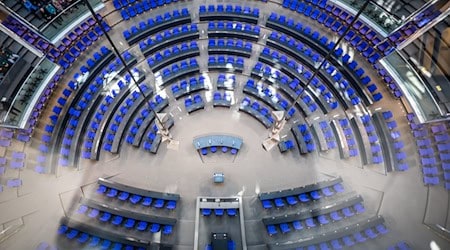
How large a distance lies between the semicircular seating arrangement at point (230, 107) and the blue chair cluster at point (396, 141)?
7 cm

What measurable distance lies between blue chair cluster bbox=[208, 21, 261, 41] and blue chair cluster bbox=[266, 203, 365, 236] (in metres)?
13.6

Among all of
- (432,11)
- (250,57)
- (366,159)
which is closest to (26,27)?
(250,57)

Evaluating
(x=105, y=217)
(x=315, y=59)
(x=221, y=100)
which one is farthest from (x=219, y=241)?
(x=315, y=59)

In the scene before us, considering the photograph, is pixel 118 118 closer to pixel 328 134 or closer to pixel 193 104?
pixel 193 104

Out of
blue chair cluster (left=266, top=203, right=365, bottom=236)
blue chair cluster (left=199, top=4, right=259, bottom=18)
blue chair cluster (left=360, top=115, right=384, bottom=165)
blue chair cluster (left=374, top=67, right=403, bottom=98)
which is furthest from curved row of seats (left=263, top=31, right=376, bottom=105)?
blue chair cluster (left=266, top=203, right=365, bottom=236)

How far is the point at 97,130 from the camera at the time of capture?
22484 millimetres

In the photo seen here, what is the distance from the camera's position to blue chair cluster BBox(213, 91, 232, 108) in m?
23.4

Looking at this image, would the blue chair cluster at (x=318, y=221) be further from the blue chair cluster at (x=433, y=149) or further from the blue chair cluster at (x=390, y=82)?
the blue chair cluster at (x=390, y=82)

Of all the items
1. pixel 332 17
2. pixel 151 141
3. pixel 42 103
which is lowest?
pixel 151 141

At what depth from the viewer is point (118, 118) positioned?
22.8 metres

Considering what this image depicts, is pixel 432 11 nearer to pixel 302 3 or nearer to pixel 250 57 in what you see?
pixel 302 3

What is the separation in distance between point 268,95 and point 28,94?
16273 mm

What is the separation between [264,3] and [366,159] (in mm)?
14105

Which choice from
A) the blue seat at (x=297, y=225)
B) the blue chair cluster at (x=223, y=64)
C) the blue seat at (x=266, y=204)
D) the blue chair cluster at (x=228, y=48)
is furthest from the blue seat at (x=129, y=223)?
the blue chair cluster at (x=228, y=48)
